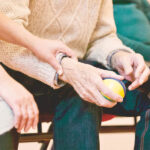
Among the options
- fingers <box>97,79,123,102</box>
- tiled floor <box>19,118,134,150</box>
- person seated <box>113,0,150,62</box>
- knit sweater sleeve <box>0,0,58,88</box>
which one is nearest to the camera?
fingers <box>97,79,123,102</box>

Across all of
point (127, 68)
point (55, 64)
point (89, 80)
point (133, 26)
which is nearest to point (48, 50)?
point (55, 64)

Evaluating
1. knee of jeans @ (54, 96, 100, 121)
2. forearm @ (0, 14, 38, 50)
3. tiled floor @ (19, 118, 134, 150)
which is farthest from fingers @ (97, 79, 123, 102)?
tiled floor @ (19, 118, 134, 150)

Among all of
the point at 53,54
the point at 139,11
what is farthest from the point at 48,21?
the point at 139,11

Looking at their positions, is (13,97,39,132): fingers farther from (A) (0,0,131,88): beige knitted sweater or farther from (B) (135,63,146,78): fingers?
(B) (135,63,146,78): fingers

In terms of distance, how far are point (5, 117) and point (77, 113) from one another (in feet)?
0.92

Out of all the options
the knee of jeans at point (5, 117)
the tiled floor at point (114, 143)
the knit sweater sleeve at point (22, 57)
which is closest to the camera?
the knee of jeans at point (5, 117)

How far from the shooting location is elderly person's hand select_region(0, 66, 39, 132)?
594 mm

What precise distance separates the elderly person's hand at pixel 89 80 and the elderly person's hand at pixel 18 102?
0.16 metres

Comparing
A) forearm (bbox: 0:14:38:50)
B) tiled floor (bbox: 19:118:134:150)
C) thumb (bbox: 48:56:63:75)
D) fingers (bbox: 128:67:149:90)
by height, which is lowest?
tiled floor (bbox: 19:118:134:150)

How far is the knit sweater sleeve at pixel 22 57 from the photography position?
2.62 feet

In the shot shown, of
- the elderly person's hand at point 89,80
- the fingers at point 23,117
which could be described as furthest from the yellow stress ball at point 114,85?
the fingers at point 23,117

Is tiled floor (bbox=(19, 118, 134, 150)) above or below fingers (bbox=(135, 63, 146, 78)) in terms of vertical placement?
below

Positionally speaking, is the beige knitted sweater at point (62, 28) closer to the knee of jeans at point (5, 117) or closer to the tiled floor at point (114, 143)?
the knee of jeans at point (5, 117)

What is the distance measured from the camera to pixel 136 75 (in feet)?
2.75
